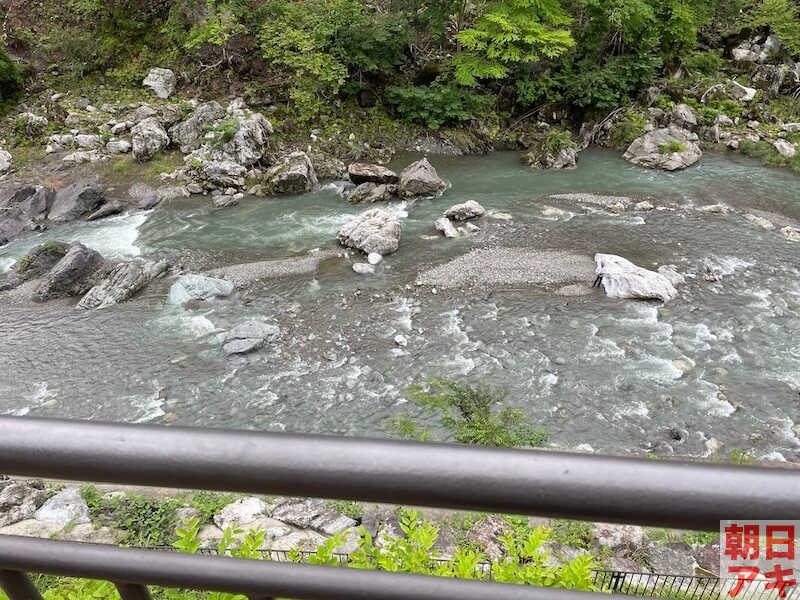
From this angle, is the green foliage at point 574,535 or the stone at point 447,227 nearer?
the green foliage at point 574,535

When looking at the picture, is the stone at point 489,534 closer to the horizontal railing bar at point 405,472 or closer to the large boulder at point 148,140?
the horizontal railing bar at point 405,472

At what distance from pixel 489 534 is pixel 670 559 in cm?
205

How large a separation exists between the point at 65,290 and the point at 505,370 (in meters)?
10.0

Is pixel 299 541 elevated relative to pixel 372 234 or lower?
lower

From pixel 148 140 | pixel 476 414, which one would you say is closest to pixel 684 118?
pixel 476 414

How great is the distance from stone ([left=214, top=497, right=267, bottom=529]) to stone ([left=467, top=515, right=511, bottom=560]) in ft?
8.62

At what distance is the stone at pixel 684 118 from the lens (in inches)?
752

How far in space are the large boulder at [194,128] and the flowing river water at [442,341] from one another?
4.32m

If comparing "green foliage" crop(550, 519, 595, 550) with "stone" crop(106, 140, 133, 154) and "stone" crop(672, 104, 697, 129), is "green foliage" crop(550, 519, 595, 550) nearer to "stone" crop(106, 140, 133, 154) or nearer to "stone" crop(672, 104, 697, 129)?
"stone" crop(106, 140, 133, 154)

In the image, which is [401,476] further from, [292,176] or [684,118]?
[684,118]

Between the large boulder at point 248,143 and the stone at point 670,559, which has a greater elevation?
the large boulder at point 248,143

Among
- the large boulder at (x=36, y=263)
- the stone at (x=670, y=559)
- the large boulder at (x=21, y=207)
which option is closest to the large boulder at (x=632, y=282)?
the stone at (x=670, y=559)

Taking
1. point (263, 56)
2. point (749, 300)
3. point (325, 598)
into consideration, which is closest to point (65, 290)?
point (263, 56)

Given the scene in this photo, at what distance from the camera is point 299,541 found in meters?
5.35
